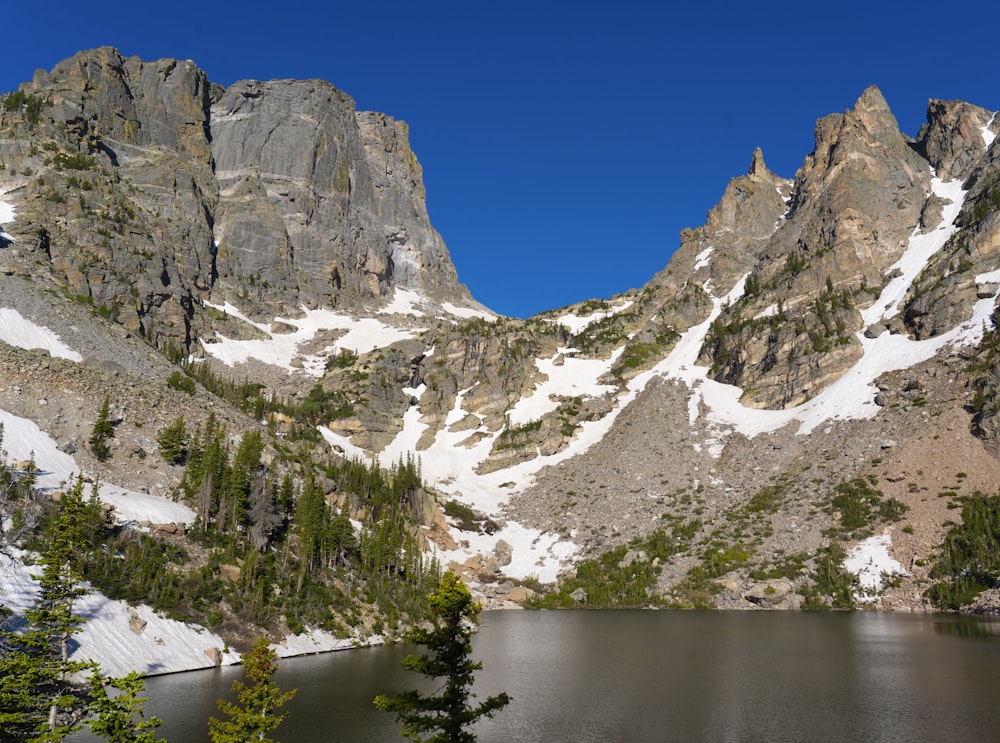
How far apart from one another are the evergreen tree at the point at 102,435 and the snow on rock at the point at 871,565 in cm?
8411

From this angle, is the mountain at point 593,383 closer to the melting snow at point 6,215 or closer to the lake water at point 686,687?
the melting snow at point 6,215

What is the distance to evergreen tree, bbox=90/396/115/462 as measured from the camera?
58.8 metres

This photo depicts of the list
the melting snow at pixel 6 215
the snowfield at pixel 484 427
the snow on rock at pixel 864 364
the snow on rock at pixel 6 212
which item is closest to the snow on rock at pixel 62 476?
the snowfield at pixel 484 427

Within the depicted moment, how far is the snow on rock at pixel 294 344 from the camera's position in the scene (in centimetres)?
15862

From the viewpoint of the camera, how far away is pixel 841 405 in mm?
118438

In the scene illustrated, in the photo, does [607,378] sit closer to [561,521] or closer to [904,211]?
[561,521]

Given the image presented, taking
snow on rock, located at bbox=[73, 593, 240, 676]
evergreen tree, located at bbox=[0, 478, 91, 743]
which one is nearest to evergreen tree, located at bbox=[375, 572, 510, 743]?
evergreen tree, located at bbox=[0, 478, 91, 743]

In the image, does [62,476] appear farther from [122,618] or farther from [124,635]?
[124,635]

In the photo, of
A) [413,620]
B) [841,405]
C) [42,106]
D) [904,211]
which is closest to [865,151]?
[904,211]

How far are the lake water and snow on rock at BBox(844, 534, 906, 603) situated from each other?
20.9m

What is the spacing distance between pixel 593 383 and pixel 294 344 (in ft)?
266

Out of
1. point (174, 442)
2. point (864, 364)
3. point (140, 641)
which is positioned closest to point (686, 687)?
point (140, 641)

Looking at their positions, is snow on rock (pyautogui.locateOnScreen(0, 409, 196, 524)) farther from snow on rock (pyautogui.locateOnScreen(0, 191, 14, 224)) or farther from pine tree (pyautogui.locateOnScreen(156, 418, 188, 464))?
snow on rock (pyautogui.locateOnScreen(0, 191, 14, 224))

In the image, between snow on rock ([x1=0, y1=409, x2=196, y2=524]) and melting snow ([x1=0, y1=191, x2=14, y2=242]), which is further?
melting snow ([x1=0, y1=191, x2=14, y2=242])
